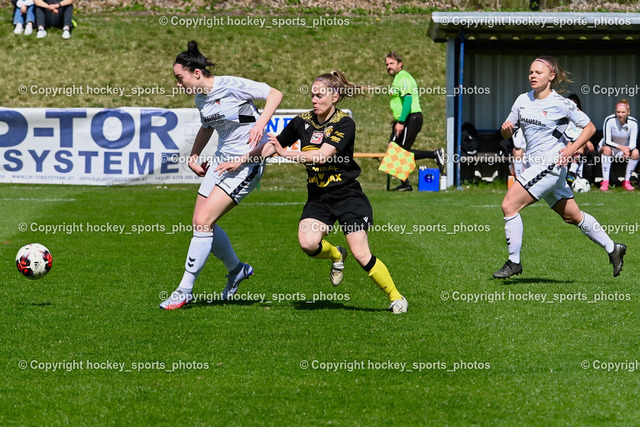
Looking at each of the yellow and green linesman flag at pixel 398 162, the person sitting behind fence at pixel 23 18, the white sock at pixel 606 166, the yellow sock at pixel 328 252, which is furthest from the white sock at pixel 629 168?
the person sitting behind fence at pixel 23 18

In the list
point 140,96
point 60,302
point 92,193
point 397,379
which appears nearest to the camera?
point 397,379

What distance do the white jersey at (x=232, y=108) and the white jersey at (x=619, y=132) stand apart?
45.8ft

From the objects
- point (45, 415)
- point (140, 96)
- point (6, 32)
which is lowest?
point (45, 415)

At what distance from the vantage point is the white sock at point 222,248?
26.5 feet

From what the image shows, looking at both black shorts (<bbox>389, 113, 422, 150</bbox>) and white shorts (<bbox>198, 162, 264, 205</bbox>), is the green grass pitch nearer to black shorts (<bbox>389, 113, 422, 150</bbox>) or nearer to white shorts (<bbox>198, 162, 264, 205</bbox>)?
white shorts (<bbox>198, 162, 264, 205</bbox>)

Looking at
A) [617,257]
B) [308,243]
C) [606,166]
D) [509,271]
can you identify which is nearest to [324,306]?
[308,243]

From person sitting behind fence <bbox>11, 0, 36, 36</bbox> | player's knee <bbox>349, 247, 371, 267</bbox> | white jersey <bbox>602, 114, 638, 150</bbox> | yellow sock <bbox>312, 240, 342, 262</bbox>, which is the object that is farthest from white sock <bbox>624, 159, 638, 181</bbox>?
person sitting behind fence <bbox>11, 0, 36, 36</bbox>

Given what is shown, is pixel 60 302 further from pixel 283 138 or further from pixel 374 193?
pixel 374 193

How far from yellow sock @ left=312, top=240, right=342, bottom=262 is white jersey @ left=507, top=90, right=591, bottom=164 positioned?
2.28m

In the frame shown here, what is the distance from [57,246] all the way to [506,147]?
1218cm

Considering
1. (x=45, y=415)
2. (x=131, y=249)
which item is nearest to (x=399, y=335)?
(x=45, y=415)

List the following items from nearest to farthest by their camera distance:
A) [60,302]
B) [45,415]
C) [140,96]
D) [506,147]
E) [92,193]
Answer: [45,415] < [60,302] < [92,193] < [506,147] < [140,96]

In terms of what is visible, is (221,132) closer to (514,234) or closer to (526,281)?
(514,234)

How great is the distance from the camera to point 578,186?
19.3 meters
